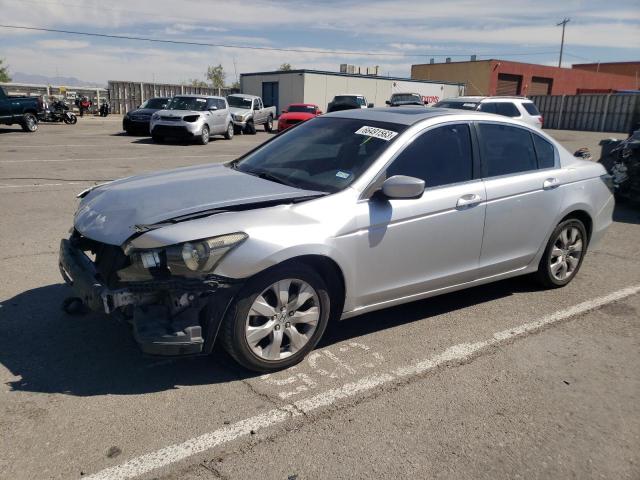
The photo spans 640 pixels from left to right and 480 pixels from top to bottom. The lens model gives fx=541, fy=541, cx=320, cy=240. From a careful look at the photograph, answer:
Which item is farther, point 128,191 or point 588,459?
point 128,191

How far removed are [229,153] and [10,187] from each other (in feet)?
27.0

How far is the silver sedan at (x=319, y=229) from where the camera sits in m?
3.12

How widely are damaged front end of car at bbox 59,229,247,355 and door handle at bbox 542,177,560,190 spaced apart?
2920mm

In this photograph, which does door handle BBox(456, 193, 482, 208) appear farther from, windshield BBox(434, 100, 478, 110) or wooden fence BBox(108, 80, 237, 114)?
wooden fence BBox(108, 80, 237, 114)

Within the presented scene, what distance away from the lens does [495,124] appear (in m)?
4.61

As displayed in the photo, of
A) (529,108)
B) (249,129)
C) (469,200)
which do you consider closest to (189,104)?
(249,129)

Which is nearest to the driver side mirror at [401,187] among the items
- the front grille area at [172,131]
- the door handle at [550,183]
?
the door handle at [550,183]

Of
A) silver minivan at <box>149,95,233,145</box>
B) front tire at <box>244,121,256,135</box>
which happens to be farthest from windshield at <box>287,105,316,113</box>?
silver minivan at <box>149,95,233,145</box>

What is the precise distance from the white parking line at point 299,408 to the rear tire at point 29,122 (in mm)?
21582

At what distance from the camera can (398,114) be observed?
175 inches

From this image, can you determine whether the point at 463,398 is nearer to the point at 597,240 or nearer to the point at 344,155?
the point at 344,155

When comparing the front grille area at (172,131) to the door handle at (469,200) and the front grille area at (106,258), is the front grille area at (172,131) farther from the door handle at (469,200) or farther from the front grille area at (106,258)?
the door handle at (469,200)

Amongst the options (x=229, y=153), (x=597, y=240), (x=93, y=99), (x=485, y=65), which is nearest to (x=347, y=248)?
(x=597, y=240)

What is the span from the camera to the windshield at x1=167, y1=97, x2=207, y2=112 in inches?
785
